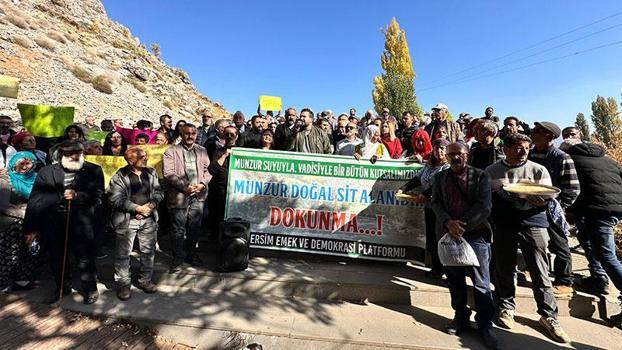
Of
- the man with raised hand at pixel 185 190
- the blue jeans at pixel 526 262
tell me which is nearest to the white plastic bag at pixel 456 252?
the blue jeans at pixel 526 262

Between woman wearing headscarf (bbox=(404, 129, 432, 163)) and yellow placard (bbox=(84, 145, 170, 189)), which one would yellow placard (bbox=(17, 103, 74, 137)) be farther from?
woman wearing headscarf (bbox=(404, 129, 432, 163))

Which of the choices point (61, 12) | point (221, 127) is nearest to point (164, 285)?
point (221, 127)

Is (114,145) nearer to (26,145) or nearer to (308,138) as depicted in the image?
(26,145)

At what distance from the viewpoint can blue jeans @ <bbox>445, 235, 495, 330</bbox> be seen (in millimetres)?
3199

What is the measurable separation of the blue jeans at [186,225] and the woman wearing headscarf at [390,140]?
3305 millimetres

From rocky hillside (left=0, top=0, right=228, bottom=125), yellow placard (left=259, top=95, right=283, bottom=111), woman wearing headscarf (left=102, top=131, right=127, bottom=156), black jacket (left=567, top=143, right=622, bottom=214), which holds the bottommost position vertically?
black jacket (left=567, top=143, right=622, bottom=214)

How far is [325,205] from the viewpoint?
485cm

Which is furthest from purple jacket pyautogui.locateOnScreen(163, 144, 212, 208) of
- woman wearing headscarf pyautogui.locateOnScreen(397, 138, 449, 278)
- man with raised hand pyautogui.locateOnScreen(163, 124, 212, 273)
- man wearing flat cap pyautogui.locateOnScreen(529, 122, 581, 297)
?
man wearing flat cap pyautogui.locateOnScreen(529, 122, 581, 297)

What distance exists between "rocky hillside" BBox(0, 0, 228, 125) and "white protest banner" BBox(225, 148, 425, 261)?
1426cm

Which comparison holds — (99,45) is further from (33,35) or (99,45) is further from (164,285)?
(164,285)

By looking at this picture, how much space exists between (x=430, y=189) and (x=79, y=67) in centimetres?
A: 2881

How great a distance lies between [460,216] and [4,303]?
5.62 metres

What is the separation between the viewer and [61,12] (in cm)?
3381

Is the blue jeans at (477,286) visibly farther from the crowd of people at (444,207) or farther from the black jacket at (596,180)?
the black jacket at (596,180)
